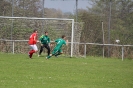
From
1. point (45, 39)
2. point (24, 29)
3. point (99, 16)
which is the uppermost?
point (99, 16)

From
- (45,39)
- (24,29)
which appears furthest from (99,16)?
(45,39)

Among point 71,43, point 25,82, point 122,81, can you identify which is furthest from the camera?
point 71,43

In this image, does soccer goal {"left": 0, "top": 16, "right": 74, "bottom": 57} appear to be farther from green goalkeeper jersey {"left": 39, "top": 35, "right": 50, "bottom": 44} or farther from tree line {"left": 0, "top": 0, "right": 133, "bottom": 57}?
green goalkeeper jersey {"left": 39, "top": 35, "right": 50, "bottom": 44}

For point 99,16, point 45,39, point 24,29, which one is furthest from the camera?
point 99,16

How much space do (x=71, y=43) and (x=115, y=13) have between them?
5769mm

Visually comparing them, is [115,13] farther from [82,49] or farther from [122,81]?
[122,81]

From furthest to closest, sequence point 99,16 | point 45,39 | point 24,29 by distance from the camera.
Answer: point 99,16 < point 24,29 < point 45,39

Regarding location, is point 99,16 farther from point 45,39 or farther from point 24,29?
point 45,39

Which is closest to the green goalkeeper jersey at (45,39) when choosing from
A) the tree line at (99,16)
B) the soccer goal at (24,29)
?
the soccer goal at (24,29)

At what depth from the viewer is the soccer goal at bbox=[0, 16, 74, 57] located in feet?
106

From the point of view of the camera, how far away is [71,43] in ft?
103

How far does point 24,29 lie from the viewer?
32.8m

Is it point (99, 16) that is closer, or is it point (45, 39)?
point (45, 39)

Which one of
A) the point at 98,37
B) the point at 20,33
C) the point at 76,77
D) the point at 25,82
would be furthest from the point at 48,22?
the point at 25,82
